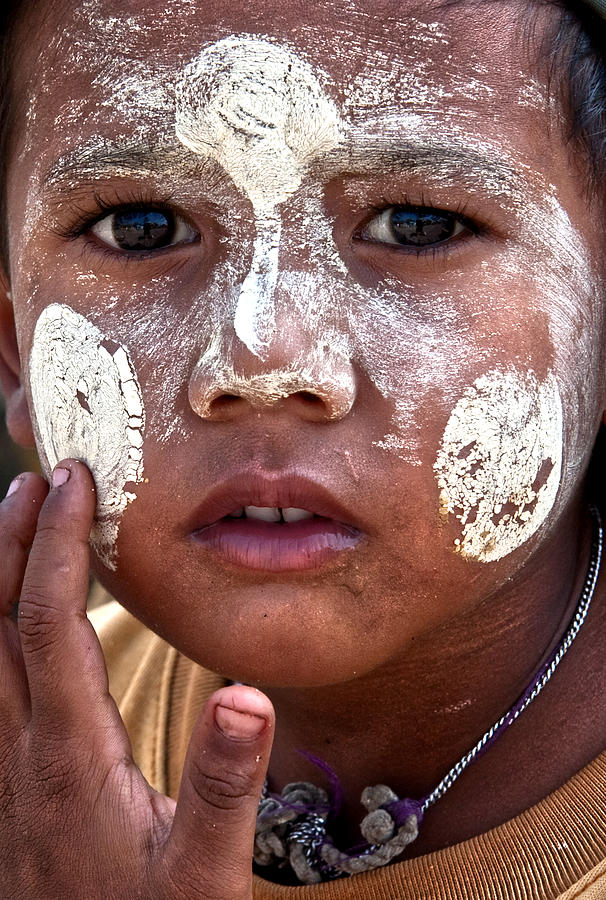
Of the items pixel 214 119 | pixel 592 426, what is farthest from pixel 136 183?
pixel 592 426

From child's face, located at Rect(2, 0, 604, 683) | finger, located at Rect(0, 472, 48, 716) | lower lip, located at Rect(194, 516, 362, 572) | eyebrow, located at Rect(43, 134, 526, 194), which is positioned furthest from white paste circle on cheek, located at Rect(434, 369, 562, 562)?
finger, located at Rect(0, 472, 48, 716)

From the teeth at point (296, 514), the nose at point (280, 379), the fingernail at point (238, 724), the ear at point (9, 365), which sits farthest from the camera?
the ear at point (9, 365)

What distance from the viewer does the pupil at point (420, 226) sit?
1.50 m

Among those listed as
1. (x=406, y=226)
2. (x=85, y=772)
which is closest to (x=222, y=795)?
(x=85, y=772)

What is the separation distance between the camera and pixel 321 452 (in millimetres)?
1403

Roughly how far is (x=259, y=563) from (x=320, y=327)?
13.0 inches

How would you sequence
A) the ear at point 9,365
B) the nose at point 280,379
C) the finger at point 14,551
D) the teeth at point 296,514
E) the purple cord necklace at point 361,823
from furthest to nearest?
the ear at point 9,365, the purple cord necklace at point 361,823, the finger at point 14,551, the teeth at point 296,514, the nose at point 280,379

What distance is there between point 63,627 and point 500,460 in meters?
0.65

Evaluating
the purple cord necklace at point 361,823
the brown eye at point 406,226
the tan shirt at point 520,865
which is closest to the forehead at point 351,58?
the brown eye at point 406,226

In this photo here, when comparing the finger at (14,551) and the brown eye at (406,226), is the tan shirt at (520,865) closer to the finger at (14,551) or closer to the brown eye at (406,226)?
the finger at (14,551)

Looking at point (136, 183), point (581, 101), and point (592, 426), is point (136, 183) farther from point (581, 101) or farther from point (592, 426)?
point (592, 426)

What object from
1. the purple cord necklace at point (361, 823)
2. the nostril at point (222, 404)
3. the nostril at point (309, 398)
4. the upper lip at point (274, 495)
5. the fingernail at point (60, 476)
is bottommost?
the purple cord necklace at point (361, 823)

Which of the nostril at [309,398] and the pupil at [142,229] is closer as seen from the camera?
the nostril at [309,398]

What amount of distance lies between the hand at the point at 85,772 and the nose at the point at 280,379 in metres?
0.29
